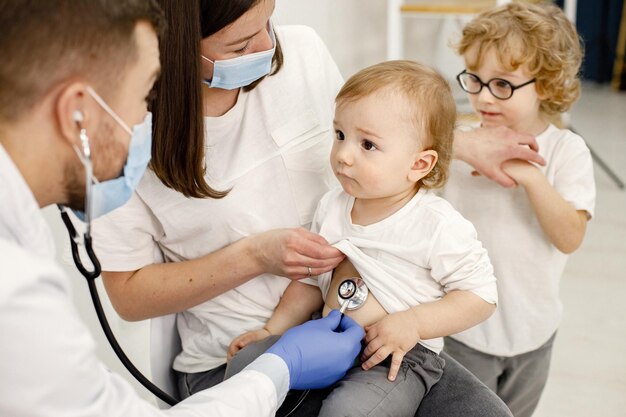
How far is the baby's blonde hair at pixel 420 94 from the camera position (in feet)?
4.56

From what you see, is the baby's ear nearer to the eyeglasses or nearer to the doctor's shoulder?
the eyeglasses

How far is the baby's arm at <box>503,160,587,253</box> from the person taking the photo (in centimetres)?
161

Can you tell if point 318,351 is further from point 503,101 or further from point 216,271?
point 503,101

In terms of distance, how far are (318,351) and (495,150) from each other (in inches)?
24.0

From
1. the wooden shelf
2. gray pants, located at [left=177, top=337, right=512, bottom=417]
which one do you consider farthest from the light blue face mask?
the wooden shelf

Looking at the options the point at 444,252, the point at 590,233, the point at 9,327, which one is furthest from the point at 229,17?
the point at 590,233

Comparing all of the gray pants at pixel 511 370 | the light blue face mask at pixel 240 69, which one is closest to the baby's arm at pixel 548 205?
the gray pants at pixel 511 370

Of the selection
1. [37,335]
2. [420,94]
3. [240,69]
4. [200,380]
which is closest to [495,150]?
[420,94]

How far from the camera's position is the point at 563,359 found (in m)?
2.73

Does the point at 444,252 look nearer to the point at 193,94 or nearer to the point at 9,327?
the point at 193,94

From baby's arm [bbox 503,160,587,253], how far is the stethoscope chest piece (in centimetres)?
45

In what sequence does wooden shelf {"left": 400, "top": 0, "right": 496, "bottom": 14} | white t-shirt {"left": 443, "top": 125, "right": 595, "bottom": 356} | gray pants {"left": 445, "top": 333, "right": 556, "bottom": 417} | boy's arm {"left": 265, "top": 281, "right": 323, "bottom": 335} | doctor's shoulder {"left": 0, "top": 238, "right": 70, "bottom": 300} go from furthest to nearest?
wooden shelf {"left": 400, "top": 0, "right": 496, "bottom": 14} → gray pants {"left": 445, "top": 333, "right": 556, "bottom": 417} → white t-shirt {"left": 443, "top": 125, "right": 595, "bottom": 356} → boy's arm {"left": 265, "top": 281, "right": 323, "bottom": 335} → doctor's shoulder {"left": 0, "top": 238, "right": 70, "bottom": 300}

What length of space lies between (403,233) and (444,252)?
0.30 ft

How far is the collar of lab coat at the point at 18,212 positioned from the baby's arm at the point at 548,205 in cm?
100
